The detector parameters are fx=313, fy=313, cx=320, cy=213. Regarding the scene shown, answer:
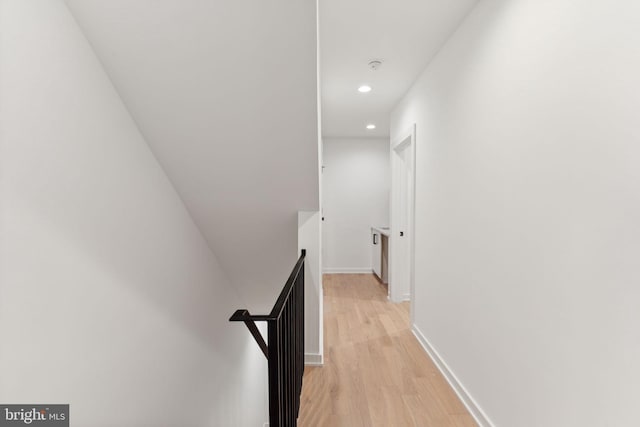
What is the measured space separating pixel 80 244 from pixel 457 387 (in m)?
2.27

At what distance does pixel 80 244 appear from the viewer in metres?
1.26

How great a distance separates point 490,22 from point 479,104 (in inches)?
16.8

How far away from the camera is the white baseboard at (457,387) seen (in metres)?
1.76

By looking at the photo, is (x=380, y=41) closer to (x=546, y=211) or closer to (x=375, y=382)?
(x=546, y=211)

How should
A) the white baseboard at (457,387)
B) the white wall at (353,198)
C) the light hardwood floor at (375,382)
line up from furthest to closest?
the white wall at (353,198)
the light hardwood floor at (375,382)
the white baseboard at (457,387)

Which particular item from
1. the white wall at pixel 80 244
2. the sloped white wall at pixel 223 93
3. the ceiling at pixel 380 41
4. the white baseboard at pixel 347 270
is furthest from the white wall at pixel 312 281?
the white baseboard at pixel 347 270

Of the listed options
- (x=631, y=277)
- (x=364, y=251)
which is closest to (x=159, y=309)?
(x=631, y=277)

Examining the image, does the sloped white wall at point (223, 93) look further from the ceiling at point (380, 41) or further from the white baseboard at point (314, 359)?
the white baseboard at point (314, 359)

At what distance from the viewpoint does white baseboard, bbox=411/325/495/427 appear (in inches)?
69.2

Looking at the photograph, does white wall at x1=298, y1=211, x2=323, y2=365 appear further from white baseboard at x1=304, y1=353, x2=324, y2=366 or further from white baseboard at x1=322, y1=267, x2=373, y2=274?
white baseboard at x1=322, y1=267, x2=373, y2=274

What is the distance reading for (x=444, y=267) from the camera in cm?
236

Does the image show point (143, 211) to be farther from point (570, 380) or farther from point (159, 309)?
point (570, 380)

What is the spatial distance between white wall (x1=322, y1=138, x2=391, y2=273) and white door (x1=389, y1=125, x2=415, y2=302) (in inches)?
62.4

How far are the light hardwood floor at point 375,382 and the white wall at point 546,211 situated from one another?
0.23 metres
